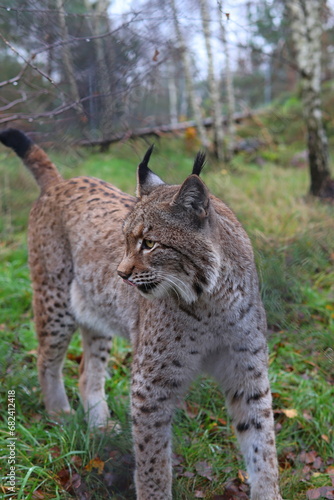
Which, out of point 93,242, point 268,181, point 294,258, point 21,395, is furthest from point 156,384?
point 268,181

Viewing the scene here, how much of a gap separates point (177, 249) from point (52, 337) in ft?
6.39

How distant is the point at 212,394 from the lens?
4137 millimetres

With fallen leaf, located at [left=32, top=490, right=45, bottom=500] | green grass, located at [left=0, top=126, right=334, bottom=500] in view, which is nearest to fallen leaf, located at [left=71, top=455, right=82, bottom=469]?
green grass, located at [left=0, top=126, right=334, bottom=500]

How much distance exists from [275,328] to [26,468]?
2520mm

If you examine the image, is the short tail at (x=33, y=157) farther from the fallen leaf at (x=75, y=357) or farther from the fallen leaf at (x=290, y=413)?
the fallen leaf at (x=290, y=413)

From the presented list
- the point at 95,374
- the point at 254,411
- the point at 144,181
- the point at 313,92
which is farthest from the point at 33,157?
the point at 313,92

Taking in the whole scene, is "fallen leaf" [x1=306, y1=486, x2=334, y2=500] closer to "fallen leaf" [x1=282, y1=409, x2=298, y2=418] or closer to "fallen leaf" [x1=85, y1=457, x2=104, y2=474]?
"fallen leaf" [x1=282, y1=409, x2=298, y2=418]

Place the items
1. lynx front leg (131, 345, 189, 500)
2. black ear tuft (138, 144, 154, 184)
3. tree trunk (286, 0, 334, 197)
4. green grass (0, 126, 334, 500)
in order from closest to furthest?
1. lynx front leg (131, 345, 189, 500)
2. black ear tuft (138, 144, 154, 184)
3. green grass (0, 126, 334, 500)
4. tree trunk (286, 0, 334, 197)

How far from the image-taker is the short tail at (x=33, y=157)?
430cm

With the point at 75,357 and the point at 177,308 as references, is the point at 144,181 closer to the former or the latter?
the point at 177,308

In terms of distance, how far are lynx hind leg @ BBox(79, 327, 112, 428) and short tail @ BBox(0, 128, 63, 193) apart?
4.37 feet

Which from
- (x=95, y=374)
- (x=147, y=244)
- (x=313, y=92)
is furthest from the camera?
(x=313, y=92)

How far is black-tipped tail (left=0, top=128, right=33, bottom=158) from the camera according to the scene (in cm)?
424

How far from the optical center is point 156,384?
2904 millimetres
